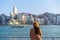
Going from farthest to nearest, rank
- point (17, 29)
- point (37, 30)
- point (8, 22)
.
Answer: point (17, 29)
point (8, 22)
point (37, 30)

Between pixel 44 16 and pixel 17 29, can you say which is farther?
pixel 17 29

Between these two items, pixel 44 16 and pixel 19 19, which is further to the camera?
pixel 44 16

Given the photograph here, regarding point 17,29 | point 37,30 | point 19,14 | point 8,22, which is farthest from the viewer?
point 17,29

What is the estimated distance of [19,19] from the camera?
2741 inches

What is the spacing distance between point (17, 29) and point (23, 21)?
447 inches

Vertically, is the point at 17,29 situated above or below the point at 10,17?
below

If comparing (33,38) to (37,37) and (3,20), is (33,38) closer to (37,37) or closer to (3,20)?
(37,37)

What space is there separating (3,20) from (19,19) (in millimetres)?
5751

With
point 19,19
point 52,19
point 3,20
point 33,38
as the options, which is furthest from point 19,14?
point 33,38

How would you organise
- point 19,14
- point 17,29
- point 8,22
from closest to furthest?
point 19,14, point 8,22, point 17,29

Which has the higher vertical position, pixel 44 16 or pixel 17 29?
pixel 44 16

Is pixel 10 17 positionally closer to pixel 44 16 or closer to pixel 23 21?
pixel 23 21

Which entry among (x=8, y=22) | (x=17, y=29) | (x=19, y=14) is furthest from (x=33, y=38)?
(x=17, y=29)

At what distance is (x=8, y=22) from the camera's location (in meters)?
74.0
